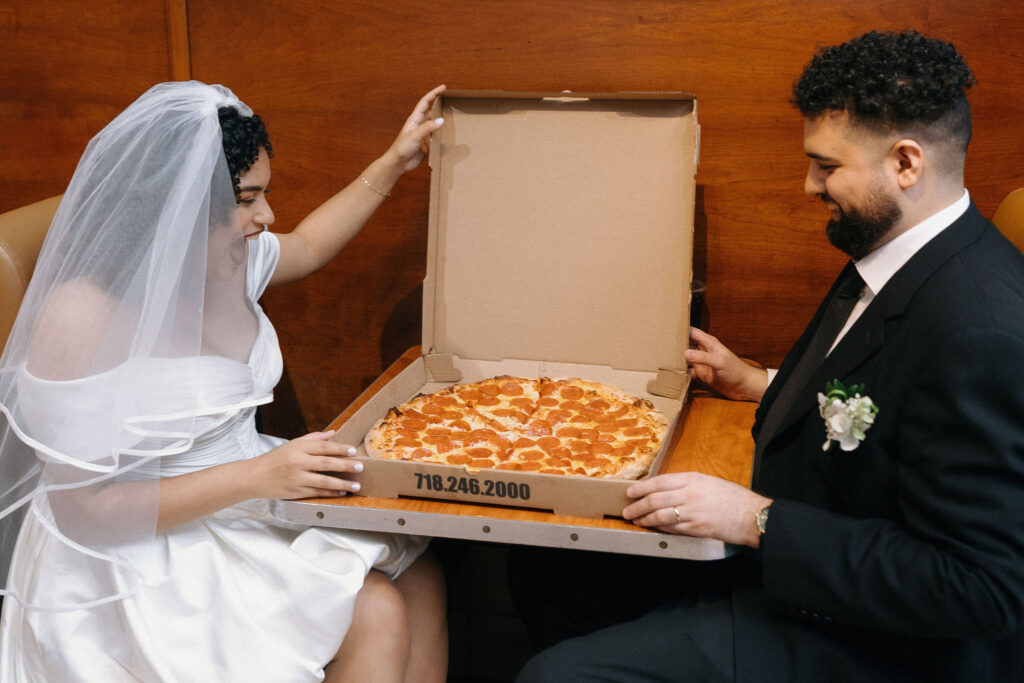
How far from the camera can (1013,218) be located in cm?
201

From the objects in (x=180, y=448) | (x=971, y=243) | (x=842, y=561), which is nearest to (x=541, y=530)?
(x=842, y=561)

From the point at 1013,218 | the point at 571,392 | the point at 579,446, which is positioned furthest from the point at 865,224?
the point at 571,392

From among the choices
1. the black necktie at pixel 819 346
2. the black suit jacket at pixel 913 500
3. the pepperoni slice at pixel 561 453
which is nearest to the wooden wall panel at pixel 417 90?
the black necktie at pixel 819 346

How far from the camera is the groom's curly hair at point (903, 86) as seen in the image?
1509 mm

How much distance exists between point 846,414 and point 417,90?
57.0 inches

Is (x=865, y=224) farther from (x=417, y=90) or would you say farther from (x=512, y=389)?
(x=417, y=90)

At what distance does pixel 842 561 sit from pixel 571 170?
110 centimetres

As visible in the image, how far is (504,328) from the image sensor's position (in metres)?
2.33

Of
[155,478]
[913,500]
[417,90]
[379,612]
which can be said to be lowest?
[379,612]

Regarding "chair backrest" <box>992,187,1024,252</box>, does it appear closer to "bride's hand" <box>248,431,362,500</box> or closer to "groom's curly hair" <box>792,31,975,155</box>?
"groom's curly hair" <box>792,31,975,155</box>

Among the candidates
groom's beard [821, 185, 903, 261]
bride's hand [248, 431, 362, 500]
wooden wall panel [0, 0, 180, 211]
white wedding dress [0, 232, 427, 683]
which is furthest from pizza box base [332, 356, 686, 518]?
wooden wall panel [0, 0, 180, 211]

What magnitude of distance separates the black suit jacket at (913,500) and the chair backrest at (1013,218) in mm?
407

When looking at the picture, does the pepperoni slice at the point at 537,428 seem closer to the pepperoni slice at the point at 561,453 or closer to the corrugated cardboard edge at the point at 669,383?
the pepperoni slice at the point at 561,453

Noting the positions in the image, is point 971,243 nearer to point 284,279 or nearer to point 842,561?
point 842,561
